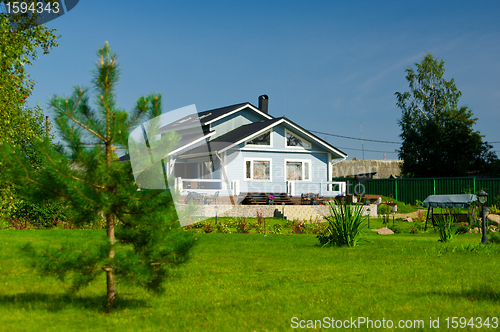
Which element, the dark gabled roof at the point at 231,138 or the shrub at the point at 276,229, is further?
the dark gabled roof at the point at 231,138

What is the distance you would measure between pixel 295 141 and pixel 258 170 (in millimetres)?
3538

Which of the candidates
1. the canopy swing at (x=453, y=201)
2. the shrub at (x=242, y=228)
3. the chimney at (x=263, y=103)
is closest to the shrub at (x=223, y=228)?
the shrub at (x=242, y=228)

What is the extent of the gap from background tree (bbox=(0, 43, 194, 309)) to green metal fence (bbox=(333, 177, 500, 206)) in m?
26.9

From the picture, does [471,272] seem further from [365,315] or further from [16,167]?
[16,167]

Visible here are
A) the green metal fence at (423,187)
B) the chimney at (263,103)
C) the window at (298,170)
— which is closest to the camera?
the green metal fence at (423,187)

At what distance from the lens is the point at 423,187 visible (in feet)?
110

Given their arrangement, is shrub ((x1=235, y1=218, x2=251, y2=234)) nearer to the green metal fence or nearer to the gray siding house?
the gray siding house

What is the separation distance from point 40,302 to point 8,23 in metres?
9.70

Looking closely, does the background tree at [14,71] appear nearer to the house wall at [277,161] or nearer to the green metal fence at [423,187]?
the house wall at [277,161]

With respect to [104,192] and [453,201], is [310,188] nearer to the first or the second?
[453,201]

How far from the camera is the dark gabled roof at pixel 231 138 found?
27.9 m

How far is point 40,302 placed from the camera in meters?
5.68

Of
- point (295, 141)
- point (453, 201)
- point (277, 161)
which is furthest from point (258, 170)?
point (453, 201)

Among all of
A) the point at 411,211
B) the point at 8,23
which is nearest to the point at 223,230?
the point at 8,23
